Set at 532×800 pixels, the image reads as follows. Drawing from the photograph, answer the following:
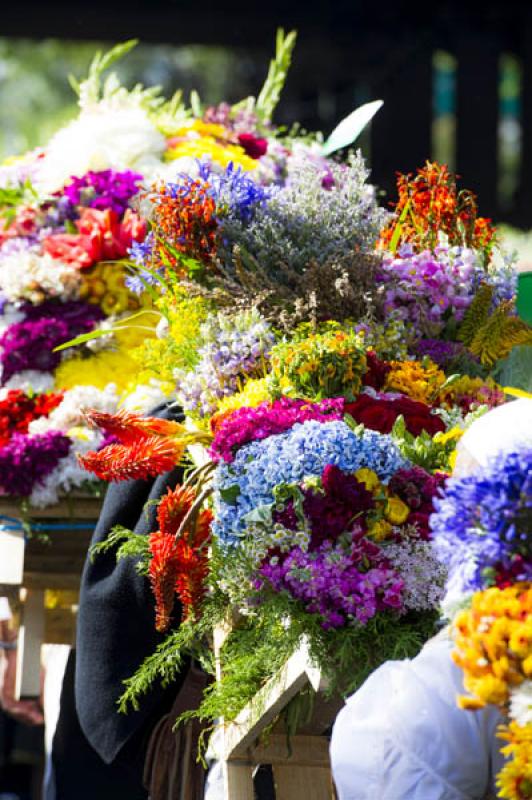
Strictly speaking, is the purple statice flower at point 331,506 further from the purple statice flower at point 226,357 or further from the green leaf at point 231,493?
the purple statice flower at point 226,357

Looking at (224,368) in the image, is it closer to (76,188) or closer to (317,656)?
(317,656)

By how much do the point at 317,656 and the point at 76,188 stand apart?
200cm

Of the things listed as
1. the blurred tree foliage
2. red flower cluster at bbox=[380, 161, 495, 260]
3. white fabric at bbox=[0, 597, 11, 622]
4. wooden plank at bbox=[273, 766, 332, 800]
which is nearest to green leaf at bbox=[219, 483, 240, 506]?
wooden plank at bbox=[273, 766, 332, 800]

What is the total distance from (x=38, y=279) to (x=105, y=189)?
0.31 m

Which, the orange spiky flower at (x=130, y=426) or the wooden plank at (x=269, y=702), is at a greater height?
the orange spiky flower at (x=130, y=426)

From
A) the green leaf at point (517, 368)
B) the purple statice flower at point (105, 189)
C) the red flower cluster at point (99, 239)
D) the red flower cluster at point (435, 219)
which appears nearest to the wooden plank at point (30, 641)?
the red flower cluster at point (99, 239)

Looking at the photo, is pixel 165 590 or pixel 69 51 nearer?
pixel 165 590

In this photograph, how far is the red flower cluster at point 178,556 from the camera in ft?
5.91

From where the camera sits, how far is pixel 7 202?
11.3 ft

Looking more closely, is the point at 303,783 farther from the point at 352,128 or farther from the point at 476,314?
the point at 352,128

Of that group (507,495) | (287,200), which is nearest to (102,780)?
(287,200)

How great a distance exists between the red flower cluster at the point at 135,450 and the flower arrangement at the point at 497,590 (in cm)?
64

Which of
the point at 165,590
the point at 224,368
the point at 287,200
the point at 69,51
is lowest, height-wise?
the point at 69,51

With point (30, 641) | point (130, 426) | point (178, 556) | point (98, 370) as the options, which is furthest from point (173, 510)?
point (30, 641)
